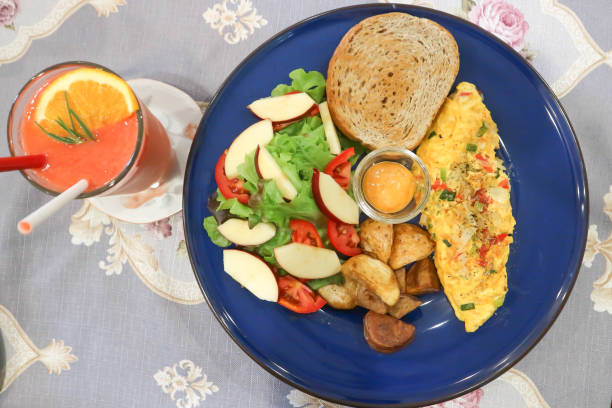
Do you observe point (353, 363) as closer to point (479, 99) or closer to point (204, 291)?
point (204, 291)

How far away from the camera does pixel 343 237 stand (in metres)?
1.59

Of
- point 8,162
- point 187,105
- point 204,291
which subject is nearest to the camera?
point 8,162

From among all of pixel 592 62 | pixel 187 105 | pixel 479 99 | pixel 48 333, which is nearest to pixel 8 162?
pixel 187 105

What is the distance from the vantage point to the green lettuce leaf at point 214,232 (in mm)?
1577

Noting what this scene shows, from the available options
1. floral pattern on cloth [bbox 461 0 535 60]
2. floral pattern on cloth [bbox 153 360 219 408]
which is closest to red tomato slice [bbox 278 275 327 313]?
floral pattern on cloth [bbox 153 360 219 408]

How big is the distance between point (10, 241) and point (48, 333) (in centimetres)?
43

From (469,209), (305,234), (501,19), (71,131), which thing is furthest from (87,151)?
(501,19)

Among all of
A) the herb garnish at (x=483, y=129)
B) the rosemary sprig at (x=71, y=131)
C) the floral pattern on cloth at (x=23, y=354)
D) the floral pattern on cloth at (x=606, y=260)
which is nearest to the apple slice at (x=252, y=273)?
the rosemary sprig at (x=71, y=131)

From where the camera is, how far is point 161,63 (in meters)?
1.78

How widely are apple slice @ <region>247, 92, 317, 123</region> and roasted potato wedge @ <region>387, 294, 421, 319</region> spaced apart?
80cm

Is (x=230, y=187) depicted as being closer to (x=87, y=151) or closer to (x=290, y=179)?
(x=290, y=179)

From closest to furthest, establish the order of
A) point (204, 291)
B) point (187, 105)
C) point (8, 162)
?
point (8, 162) < point (204, 291) < point (187, 105)

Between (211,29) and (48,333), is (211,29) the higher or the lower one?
the higher one

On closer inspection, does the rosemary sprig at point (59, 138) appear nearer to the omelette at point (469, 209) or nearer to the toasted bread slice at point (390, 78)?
the toasted bread slice at point (390, 78)
